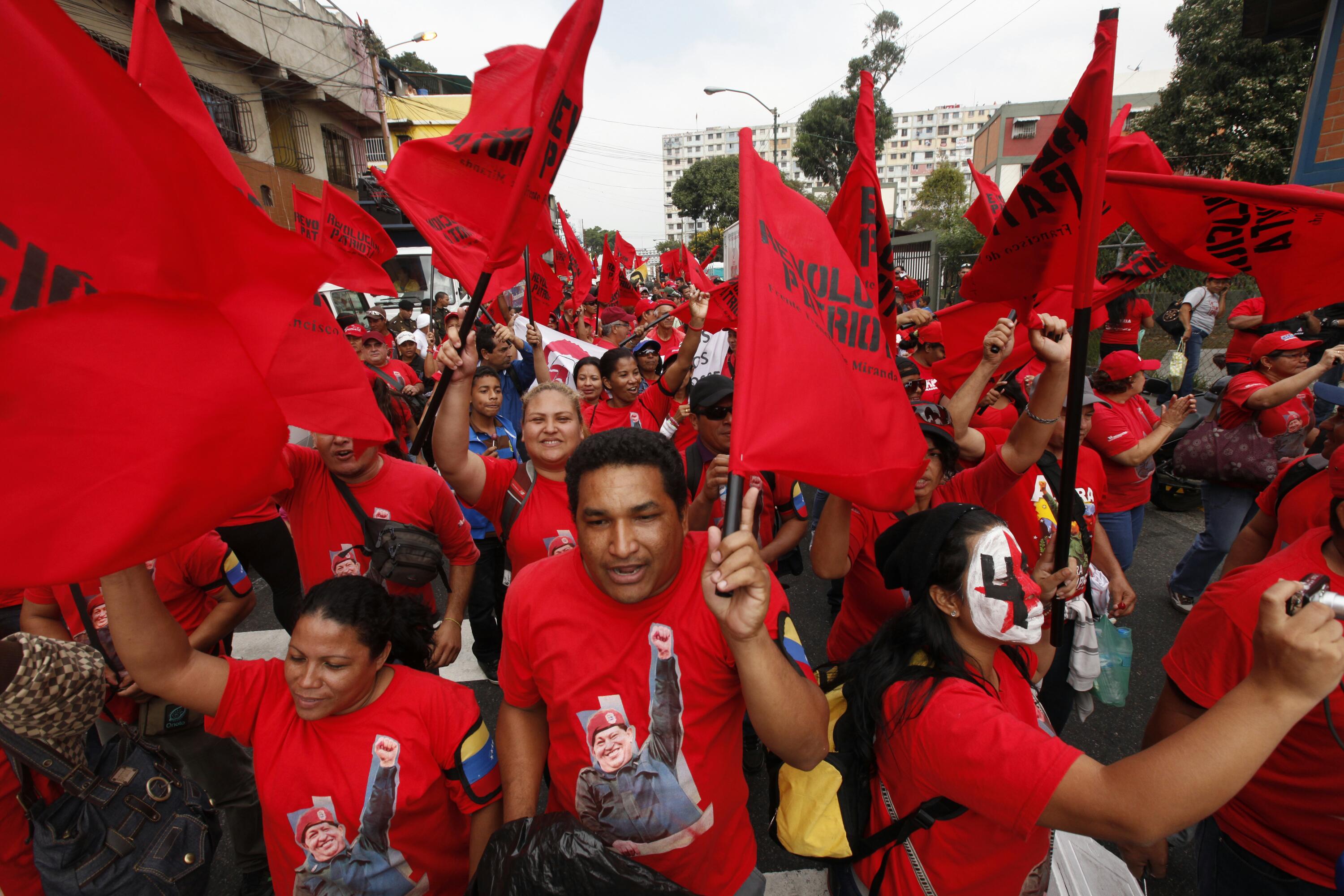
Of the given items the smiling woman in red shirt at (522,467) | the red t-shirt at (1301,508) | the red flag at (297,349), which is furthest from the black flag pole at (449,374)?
the red t-shirt at (1301,508)

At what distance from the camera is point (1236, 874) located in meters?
1.83

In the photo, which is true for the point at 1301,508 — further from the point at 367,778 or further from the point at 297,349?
the point at 297,349

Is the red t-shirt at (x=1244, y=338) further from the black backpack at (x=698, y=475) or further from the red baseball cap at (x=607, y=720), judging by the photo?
the red baseball cap at (x=607, y=720)

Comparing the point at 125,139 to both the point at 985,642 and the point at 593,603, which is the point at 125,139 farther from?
the point at 985,642

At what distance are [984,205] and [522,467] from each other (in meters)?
2.82

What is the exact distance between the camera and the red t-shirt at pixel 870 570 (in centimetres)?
252

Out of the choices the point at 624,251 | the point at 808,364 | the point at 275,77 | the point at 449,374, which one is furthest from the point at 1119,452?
the point at 275,77

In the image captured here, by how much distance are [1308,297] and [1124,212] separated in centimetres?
65

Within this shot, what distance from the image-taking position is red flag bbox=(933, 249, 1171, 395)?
2.98 m

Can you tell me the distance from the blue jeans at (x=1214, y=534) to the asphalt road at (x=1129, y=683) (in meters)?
0.25

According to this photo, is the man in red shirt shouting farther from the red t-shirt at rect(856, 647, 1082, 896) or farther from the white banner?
the white banner

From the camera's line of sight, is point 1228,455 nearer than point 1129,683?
No

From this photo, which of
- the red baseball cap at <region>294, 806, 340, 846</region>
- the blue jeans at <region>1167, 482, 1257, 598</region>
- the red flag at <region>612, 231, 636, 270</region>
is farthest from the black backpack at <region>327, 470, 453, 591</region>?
the red flag at <region>612, 231, 636, 270</region>

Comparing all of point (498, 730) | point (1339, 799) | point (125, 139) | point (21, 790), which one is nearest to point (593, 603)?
point (498, 730)
